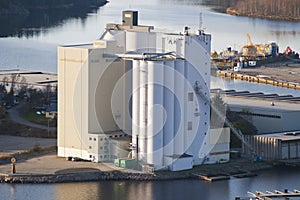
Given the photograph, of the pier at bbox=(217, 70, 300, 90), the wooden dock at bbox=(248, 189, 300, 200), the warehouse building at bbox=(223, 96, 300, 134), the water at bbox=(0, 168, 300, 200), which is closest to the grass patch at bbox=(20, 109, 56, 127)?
the warehouse building at bbox=(223, 96, 300, 134)

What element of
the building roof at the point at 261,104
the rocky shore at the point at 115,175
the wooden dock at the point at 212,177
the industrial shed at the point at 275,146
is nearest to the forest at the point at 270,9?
the building roof at the point at 261,104

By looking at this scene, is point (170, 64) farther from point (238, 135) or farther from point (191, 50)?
point (238, 135)

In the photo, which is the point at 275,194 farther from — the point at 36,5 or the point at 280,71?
the point at 36,5

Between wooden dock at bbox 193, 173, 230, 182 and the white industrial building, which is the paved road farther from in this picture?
wooden dock at bbox 193, 173, 230, 182

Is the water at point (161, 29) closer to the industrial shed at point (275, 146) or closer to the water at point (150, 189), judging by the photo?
the water at point (150, 189)

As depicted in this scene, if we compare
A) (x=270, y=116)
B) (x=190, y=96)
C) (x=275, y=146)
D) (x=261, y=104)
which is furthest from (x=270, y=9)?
(x=190, y=96)

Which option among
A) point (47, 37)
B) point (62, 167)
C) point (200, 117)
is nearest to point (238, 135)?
point (200, 117)

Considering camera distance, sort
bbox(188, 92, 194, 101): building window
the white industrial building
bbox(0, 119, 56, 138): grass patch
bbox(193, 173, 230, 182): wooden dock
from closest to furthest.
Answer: bbox(193, 173, 230, 182): wooden dock
the white industrial building
bbox(188, 92, 194, 101): building window
bbox(0, 119, 56, 138): grass patch
